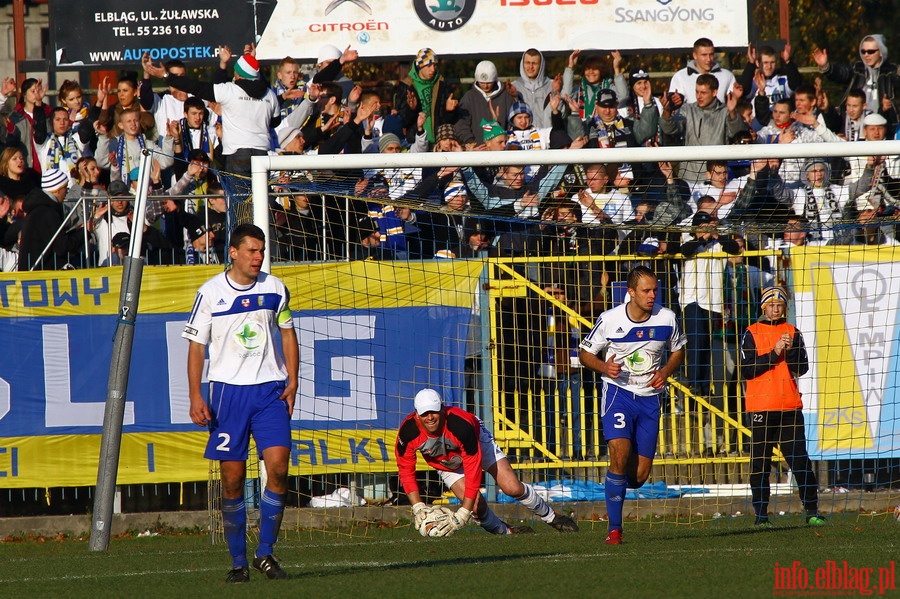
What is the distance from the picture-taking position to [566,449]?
38.6 feet

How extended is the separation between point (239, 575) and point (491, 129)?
23.9ft

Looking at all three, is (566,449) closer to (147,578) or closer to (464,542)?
(464,542)

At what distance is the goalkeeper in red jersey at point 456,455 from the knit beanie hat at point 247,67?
5174mm

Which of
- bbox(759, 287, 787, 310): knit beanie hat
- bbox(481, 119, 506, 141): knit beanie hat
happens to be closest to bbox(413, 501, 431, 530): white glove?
bbox(759, 287, 787, 310): knit beanie hat

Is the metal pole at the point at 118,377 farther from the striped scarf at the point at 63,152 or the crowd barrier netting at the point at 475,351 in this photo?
the striped scarf at the point at 63,152

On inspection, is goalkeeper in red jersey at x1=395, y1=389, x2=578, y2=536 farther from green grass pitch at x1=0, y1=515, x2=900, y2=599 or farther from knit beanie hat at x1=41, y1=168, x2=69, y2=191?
knit beanie hat at x1=41, y1=168, x2=69, y2=191

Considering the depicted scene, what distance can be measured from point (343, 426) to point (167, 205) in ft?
9.21

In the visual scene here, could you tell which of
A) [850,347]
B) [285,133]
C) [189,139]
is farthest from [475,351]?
[189,139]

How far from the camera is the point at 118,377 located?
10.2m

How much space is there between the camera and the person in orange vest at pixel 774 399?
10.8 meters

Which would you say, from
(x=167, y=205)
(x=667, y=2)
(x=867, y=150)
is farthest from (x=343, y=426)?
(x=667, y=2)

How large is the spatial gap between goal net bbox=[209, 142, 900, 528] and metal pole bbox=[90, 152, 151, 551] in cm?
126

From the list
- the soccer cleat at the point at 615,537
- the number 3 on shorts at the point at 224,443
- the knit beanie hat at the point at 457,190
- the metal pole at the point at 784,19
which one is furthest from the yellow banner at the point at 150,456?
the metal pole at the point at 784,19

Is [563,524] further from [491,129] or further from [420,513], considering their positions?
[491,129]
